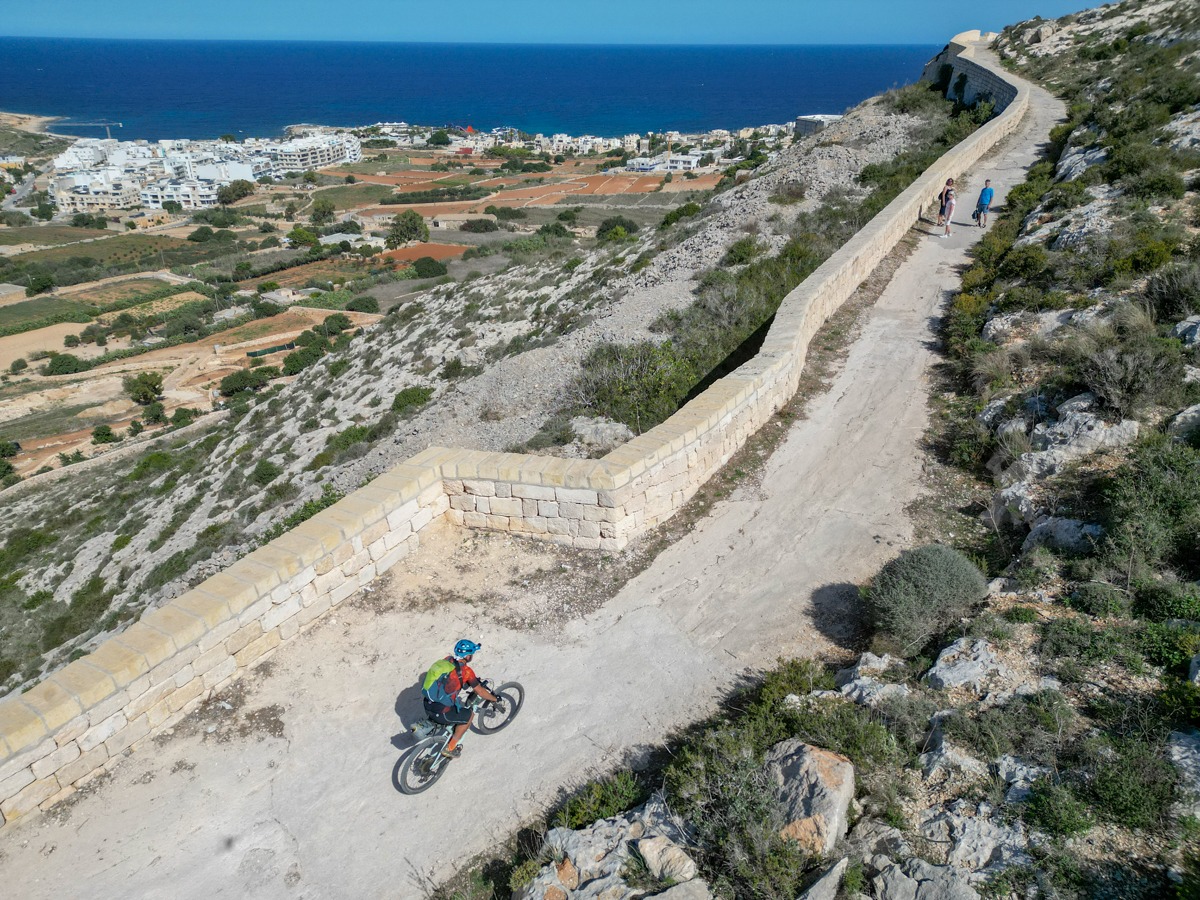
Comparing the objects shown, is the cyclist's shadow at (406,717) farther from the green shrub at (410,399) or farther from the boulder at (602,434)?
the green shrub at (410,399)

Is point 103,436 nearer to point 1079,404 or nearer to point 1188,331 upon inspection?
point 1079,404

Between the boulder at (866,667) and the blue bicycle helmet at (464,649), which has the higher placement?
the blue bicycle helmet at (464,649)

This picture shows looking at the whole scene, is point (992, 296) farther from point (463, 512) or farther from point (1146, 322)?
point (463, 512)

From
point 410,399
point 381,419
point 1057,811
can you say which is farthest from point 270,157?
point 1057,811

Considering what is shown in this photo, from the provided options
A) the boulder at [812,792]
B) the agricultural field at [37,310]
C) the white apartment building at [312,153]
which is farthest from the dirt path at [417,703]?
the white apartment building at [312,153]

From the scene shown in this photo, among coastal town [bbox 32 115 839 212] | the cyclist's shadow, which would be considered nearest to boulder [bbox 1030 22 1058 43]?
the cyclist's shadow

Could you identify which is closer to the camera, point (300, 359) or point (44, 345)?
point (300, 359)

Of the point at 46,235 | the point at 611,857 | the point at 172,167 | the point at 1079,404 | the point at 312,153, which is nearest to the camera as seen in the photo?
the point at 611,857
